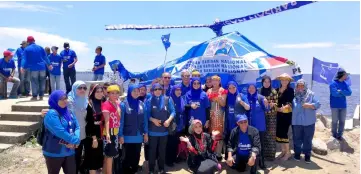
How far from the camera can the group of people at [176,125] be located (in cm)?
463

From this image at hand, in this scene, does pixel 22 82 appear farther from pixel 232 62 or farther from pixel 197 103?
pixel 197 103

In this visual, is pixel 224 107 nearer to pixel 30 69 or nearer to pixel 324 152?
pixel 324 152

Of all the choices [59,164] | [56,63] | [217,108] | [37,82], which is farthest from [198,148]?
[56,63]

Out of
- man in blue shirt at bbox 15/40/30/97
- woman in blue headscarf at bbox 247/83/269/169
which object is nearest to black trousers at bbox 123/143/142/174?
woman in blue headscarf at bbox 247/83/269/169

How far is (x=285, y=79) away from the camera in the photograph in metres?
6.79

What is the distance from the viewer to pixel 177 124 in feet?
21.2

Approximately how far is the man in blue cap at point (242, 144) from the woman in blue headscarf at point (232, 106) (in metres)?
A: 0.26

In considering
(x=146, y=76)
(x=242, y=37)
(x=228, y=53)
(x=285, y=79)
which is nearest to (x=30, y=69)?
(x=146, y=76)

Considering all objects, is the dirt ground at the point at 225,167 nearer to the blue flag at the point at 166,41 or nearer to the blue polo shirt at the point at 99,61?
the blue polo shirt at the point at 99,61

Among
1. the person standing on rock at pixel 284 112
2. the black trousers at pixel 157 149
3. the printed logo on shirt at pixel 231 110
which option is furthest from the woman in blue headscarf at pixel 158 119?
the person standing on rock at pixel 284 112

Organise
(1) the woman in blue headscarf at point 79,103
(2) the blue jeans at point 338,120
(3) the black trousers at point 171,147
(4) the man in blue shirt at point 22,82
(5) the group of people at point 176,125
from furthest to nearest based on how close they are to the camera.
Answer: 1. (4) the man in blue shirt at point 22,82
2. (2) the blue jeans at point 338,120
3. (3) the black trousers at point 171,147
4. (1) the woman in blue headscarf at point 79,103
5. (5) the group of people at point 176,125

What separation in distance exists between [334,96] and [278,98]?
2.21 m

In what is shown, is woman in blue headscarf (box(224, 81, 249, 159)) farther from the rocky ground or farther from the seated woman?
the rocky ground

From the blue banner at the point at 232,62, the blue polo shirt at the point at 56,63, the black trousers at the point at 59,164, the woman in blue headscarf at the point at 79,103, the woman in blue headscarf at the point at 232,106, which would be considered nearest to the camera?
the black trousers at the point at 59,164
